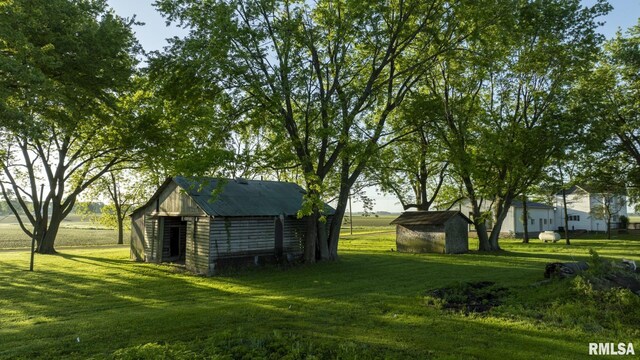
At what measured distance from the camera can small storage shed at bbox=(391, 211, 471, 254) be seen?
31609mm

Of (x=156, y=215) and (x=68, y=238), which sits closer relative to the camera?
(x=156, y=215)

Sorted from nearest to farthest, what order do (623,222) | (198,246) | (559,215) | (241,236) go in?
(198,246) < (241,236) < (623,222) < (559,215)

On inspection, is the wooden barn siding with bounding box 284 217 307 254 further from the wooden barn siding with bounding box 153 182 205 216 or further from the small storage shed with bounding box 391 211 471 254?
the small storage shed with bounding box 391 211 471 254

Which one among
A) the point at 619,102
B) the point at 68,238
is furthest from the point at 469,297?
the point at 68,238

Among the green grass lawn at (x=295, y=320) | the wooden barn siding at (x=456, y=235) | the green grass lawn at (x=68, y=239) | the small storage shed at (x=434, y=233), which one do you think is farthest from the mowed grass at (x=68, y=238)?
the wooden barn siding at (x=456, y=235)

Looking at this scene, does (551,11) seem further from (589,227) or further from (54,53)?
(589,227)

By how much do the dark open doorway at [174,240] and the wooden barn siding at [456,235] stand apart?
19883 mm

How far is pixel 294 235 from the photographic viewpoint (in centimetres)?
2525

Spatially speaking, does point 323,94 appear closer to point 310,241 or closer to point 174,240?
point 310,241

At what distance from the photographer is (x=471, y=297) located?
13.5 metres

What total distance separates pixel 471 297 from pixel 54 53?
61.5 ft

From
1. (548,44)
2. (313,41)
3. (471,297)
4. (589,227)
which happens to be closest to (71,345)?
(471,297)

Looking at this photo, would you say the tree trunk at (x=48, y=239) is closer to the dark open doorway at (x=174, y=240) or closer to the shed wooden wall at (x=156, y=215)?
the shed wooden wall at (x=156, y=215)

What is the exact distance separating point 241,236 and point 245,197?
304cm
